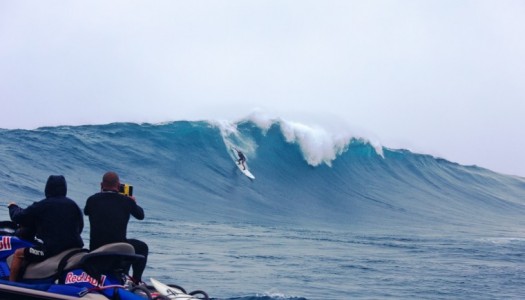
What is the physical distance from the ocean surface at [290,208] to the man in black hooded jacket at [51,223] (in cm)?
292

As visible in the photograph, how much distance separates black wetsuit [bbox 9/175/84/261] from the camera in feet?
20.1

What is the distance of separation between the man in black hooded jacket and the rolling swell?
952 centimetres

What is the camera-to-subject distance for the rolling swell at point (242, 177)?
61.3ft

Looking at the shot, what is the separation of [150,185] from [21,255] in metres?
13.3

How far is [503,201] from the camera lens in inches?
1196

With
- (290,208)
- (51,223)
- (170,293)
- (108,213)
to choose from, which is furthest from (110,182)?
(290,208)

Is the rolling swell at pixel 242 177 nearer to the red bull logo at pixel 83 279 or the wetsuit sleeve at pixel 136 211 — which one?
the wetsuit sleeve at pixel 136 211

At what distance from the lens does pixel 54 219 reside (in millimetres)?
6137

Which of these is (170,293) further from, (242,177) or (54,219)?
(242,177)

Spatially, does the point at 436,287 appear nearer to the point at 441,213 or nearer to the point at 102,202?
the point at 102,202

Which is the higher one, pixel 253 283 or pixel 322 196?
pixel 322 196

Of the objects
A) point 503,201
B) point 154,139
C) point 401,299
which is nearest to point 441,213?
point 503,201

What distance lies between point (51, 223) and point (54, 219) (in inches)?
1.8

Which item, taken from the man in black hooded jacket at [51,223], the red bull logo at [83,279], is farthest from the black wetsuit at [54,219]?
the red bull logo at [83,279]
